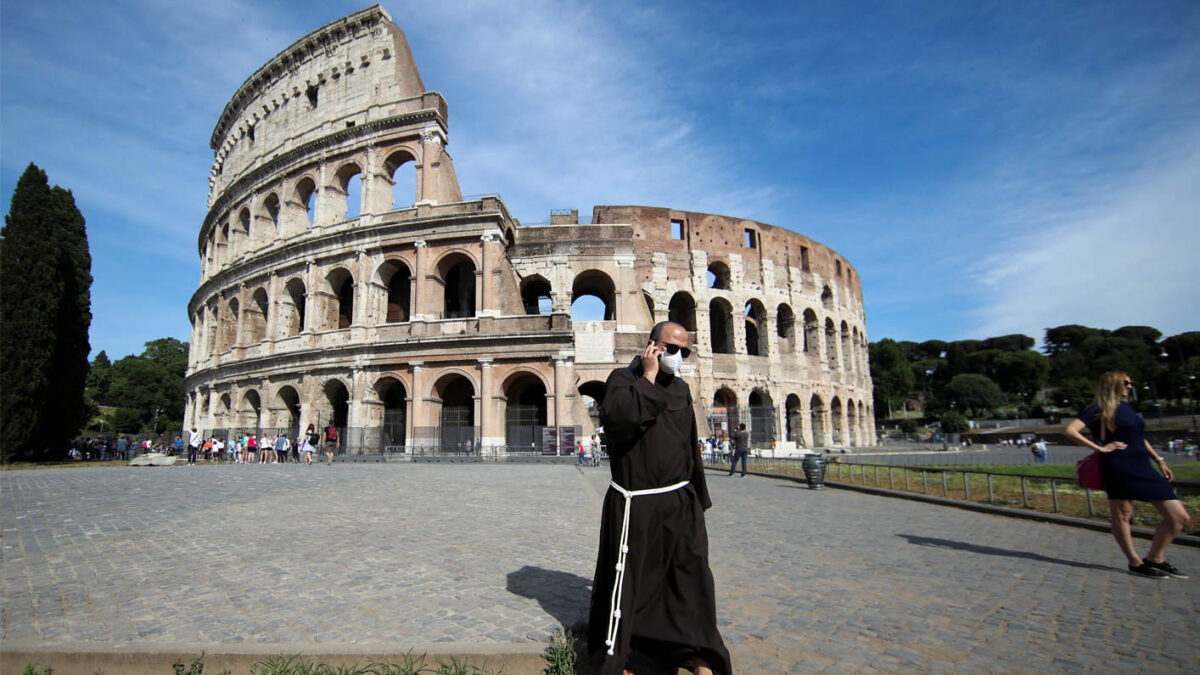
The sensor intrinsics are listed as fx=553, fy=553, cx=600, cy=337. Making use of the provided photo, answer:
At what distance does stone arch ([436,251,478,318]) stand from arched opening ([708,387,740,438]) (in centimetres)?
1233

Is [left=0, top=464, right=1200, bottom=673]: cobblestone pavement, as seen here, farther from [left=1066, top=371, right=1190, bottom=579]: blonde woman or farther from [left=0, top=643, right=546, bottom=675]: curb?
[left=1066, top=371, right=1190, bottom=579]: blonde woman

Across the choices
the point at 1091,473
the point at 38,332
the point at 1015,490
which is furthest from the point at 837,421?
the point at 38,332

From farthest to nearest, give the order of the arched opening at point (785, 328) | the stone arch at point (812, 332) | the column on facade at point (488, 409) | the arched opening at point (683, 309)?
the stone arch at point (812, 332) < the arched opening at point (785, 328) < the arched opening at point (683, 309) < the column on facade at point (488, 409)

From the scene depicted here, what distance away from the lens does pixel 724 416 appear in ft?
84.4

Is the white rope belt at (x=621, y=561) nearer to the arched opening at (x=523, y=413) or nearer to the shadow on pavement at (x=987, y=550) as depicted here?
the shadow on pavement at (x=987, y=550)

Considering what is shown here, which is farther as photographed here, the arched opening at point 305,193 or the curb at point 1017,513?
the arched opening at point 305,193

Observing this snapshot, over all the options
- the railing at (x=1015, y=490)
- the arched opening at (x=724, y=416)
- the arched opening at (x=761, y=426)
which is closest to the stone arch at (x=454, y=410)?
the arched opening at (x=724, y=416)

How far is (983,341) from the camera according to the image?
316 ft

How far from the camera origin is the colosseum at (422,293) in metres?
21.9

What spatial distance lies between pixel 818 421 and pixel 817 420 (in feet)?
0.29

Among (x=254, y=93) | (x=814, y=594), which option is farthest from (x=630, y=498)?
(x=254, y=93)

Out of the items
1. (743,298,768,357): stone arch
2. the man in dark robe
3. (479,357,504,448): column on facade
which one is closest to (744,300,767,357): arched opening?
(743,298,768,357): stone arch

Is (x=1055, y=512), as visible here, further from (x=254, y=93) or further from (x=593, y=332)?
(x=254, y=93)

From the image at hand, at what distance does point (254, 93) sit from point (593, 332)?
24.5 m
